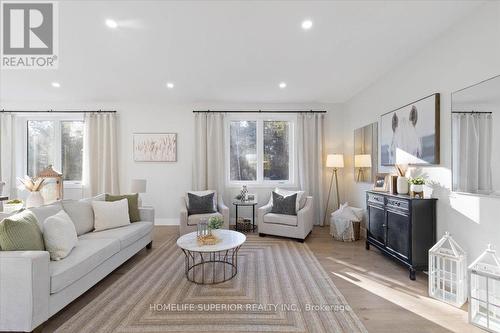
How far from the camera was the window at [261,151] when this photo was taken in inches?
210

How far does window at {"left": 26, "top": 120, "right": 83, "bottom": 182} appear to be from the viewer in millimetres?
5215

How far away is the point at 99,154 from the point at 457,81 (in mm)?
5900

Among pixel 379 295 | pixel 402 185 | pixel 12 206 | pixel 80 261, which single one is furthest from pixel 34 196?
pixel 402 185

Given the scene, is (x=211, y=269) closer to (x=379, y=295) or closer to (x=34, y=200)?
(x=379, y=295)

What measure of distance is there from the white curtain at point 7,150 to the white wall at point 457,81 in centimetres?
726

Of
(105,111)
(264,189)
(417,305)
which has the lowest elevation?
(417,305)

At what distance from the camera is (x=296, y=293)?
240 cm

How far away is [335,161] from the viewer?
4.75m

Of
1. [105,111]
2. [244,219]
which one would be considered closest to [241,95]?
[244,219]

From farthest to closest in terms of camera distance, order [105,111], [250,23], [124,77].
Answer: [105,111] < [124,77] < [250,23]

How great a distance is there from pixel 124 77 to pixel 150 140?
1.60m

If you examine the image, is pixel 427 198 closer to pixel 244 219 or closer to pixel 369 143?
pixel 369 143

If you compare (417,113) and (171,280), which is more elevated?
(417,113)

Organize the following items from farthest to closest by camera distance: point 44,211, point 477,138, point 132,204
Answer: point 132,204, point 44,211, point 477,138
